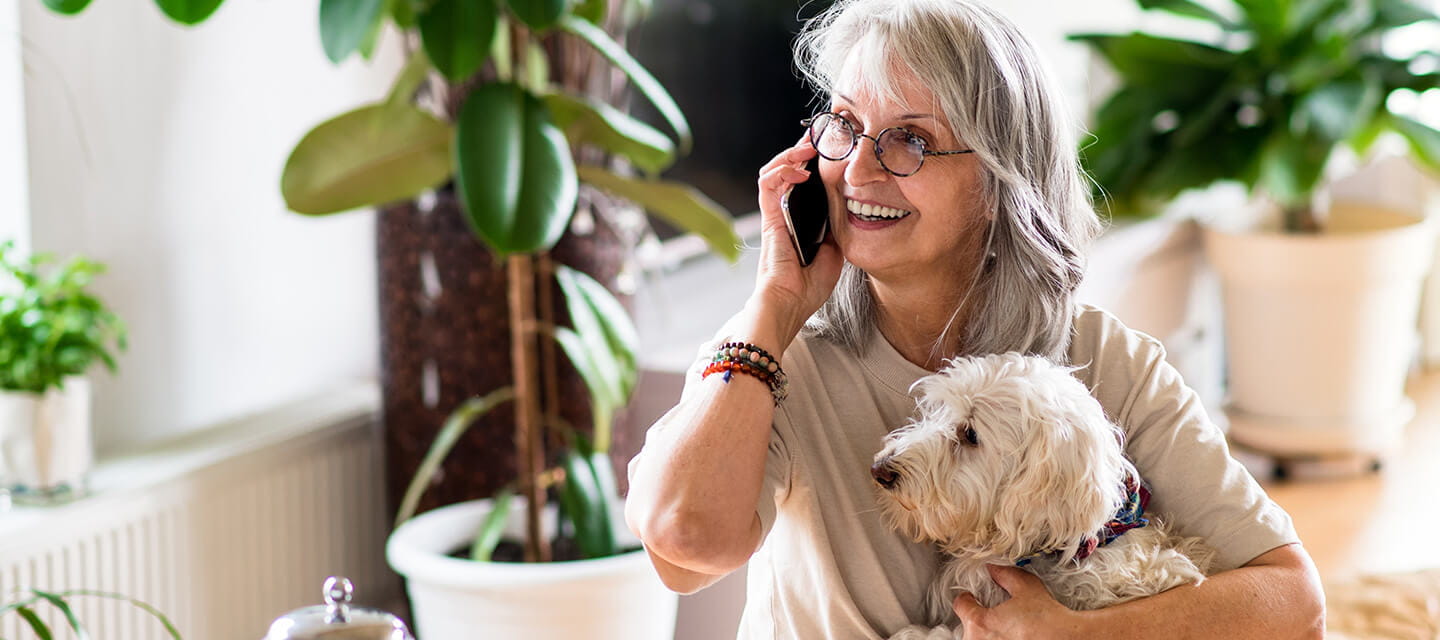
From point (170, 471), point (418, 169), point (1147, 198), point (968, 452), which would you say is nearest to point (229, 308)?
point (170, 471)

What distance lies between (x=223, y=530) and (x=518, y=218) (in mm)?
916

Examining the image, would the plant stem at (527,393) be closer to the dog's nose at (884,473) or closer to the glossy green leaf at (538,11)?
the glossy green leaf at (538,11)

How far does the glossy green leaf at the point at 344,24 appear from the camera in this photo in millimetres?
1870

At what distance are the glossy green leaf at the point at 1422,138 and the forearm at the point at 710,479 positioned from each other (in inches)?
131

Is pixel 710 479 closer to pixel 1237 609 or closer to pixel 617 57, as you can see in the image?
pixel 1237 609

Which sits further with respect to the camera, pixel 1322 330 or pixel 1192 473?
pixel 1322 330

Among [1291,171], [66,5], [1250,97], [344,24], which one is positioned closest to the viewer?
[66,5]

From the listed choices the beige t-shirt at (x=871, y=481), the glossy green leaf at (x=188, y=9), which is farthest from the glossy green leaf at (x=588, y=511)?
the glossy green leaf at (x=188, y=9)

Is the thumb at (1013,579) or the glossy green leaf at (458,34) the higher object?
the glossy green leaf at (458,34)

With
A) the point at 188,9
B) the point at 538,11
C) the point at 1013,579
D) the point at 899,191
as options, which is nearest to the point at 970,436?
the point at 1013,579

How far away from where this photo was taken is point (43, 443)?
2.12m

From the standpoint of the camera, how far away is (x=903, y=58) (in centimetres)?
132

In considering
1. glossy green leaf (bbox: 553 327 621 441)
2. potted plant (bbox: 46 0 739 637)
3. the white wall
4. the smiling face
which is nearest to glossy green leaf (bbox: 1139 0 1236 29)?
potted plant (bbox: 46 0 739 637)

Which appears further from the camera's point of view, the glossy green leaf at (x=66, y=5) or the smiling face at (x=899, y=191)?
the glossy green leaf at (x=66, y=5)
